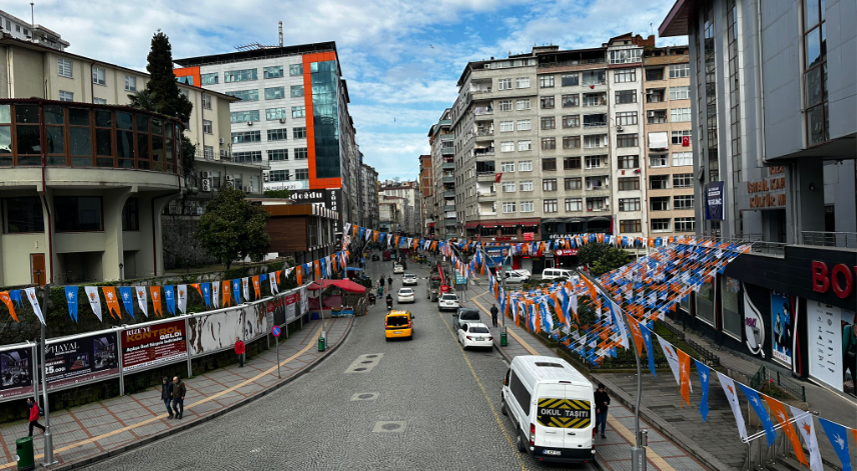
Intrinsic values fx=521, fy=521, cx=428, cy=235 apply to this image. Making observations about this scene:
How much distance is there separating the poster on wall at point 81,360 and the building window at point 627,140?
6228 cm

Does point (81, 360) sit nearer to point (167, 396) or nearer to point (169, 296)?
point (169, 296)

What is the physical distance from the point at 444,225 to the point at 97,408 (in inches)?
3053

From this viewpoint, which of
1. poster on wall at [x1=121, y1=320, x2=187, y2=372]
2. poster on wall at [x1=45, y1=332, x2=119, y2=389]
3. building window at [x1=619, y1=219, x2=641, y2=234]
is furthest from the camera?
building window at [x1=619, y1=219, x2=641, y2=234]

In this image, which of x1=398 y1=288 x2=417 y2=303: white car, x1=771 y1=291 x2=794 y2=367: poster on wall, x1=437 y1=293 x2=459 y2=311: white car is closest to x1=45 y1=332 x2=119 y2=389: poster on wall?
x1=437 y1=293 x2=459 y2=311: white car

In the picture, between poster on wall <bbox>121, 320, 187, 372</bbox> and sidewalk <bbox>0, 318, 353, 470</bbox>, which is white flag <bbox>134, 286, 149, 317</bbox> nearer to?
poster on wall <bbox>121, 320, 187, 372</bbox>

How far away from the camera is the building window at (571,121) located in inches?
2717

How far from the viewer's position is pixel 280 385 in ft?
77.8

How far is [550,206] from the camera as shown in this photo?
69.8 metres

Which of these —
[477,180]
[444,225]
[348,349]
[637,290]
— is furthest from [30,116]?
[444,225]

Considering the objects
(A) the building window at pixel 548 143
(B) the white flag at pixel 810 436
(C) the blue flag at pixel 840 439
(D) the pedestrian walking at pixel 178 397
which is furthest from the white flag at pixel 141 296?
(A) the building window at pixel 548 143

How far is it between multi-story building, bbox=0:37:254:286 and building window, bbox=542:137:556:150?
46922 millimetres

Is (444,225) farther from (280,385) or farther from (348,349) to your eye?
(280,385)

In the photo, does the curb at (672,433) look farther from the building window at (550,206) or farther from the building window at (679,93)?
the building window at (679,93)

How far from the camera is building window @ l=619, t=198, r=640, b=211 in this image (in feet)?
225
